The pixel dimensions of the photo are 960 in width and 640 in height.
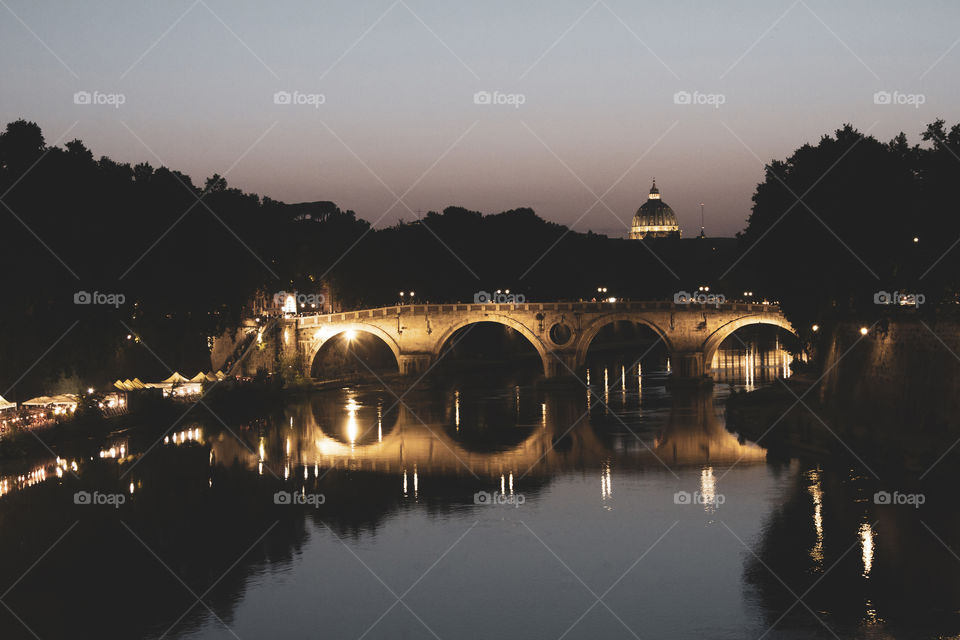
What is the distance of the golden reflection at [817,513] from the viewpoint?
3030cm

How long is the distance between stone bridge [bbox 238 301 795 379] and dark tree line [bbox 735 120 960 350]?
1310cm

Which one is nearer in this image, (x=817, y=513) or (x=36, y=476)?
(x=817, y=513)

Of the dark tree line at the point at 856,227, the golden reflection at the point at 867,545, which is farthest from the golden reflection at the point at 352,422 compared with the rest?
the golden reflection at the point at 867,545

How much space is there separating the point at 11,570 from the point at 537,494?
56.3 ft

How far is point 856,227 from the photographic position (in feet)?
151

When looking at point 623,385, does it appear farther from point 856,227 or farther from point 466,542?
point 466,542

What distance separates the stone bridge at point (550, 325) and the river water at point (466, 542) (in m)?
Answer: 23.5

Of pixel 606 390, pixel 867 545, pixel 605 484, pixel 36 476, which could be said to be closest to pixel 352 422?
pixel 605 484

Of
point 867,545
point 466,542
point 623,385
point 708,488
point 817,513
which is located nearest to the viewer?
point 867,545

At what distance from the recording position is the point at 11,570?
29062mm

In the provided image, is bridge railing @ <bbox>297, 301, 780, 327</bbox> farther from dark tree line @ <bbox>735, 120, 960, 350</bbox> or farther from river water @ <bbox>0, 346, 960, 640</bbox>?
river water @ <bbox>0, 346, 960, 640</bbox>

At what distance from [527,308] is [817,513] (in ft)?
141

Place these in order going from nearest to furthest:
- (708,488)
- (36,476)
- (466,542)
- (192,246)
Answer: (466,542)
(708,488)
(36,476)
(192,246)

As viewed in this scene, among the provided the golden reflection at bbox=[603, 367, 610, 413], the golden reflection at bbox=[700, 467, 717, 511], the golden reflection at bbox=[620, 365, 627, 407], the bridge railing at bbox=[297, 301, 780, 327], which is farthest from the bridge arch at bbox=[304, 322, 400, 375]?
the golden reflection at bbox=[700, 467, 717, 511]
